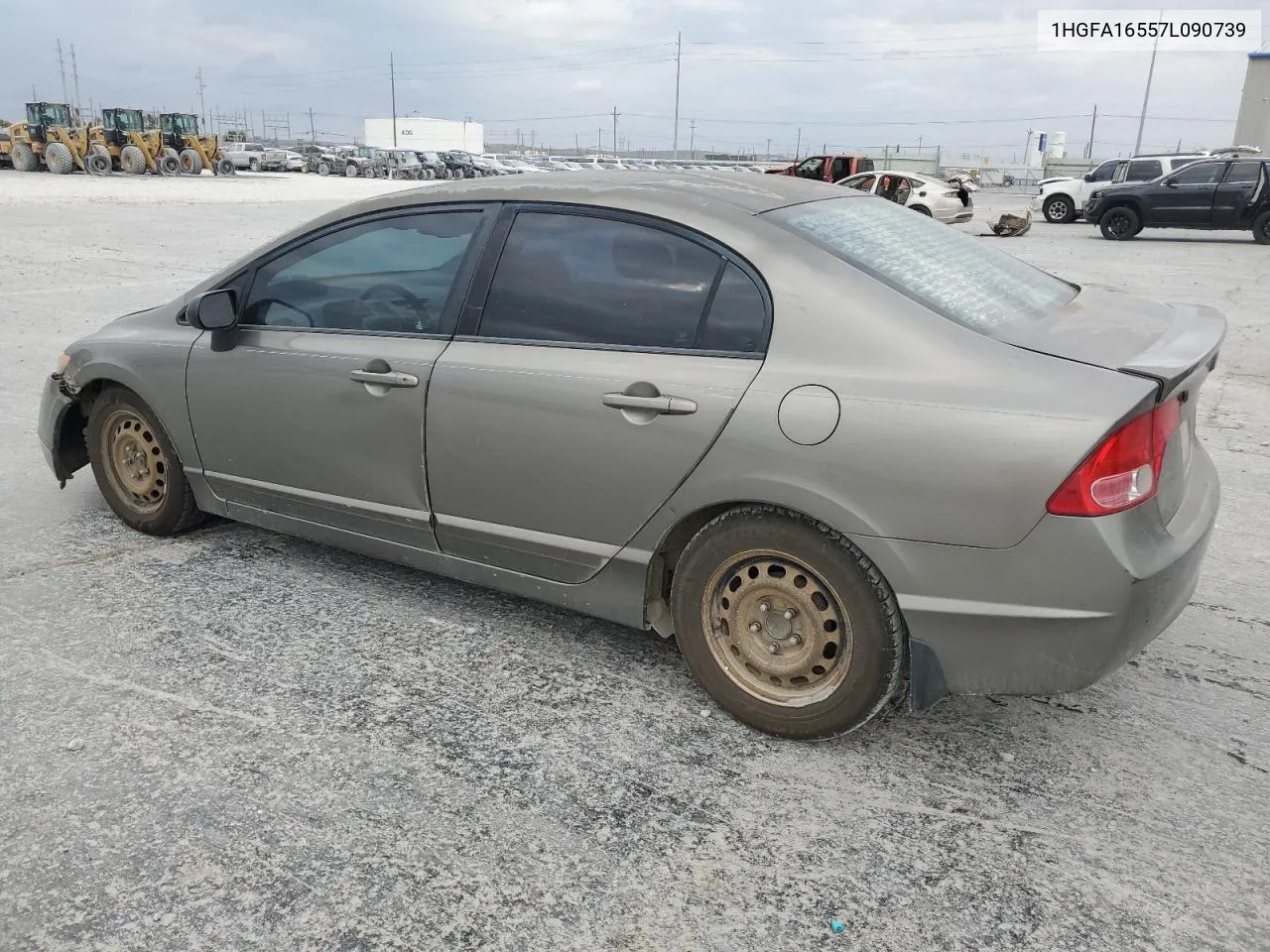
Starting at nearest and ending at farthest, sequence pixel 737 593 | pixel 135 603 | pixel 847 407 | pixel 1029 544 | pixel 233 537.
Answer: pixel 1029 544
pixel 847 407
pixel 737 593
pixel 135 603
pixel 233 537

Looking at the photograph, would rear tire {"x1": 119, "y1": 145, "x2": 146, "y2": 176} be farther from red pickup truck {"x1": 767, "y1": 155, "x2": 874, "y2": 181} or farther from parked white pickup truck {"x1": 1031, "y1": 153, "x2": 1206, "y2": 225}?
parked white pickup truck {"x1": 1031, "y1": 153, "x2": 1206, "y2": 225}

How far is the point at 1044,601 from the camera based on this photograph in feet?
7.57

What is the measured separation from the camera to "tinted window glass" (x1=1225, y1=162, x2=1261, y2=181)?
19.4m

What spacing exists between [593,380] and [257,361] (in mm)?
1476

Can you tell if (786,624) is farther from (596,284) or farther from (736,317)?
(596,284)

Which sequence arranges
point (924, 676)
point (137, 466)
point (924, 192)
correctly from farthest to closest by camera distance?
point (924, 192), point (137, 466), point (924, 676)

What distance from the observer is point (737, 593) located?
8.91ft

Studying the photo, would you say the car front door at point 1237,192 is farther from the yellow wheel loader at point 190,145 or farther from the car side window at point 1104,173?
the yellow wheel loader at point 190,145

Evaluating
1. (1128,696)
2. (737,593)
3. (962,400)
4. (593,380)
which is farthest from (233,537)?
(1128,696)

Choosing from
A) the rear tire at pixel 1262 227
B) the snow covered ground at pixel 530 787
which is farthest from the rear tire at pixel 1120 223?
the snow covered ground at pixel 530 787

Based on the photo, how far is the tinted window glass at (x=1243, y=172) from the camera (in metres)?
19.4

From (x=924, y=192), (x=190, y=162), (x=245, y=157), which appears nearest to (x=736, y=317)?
(x=924, y=192)

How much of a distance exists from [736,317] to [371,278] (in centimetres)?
152

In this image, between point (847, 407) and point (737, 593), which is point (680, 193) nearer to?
point (847, 407)
